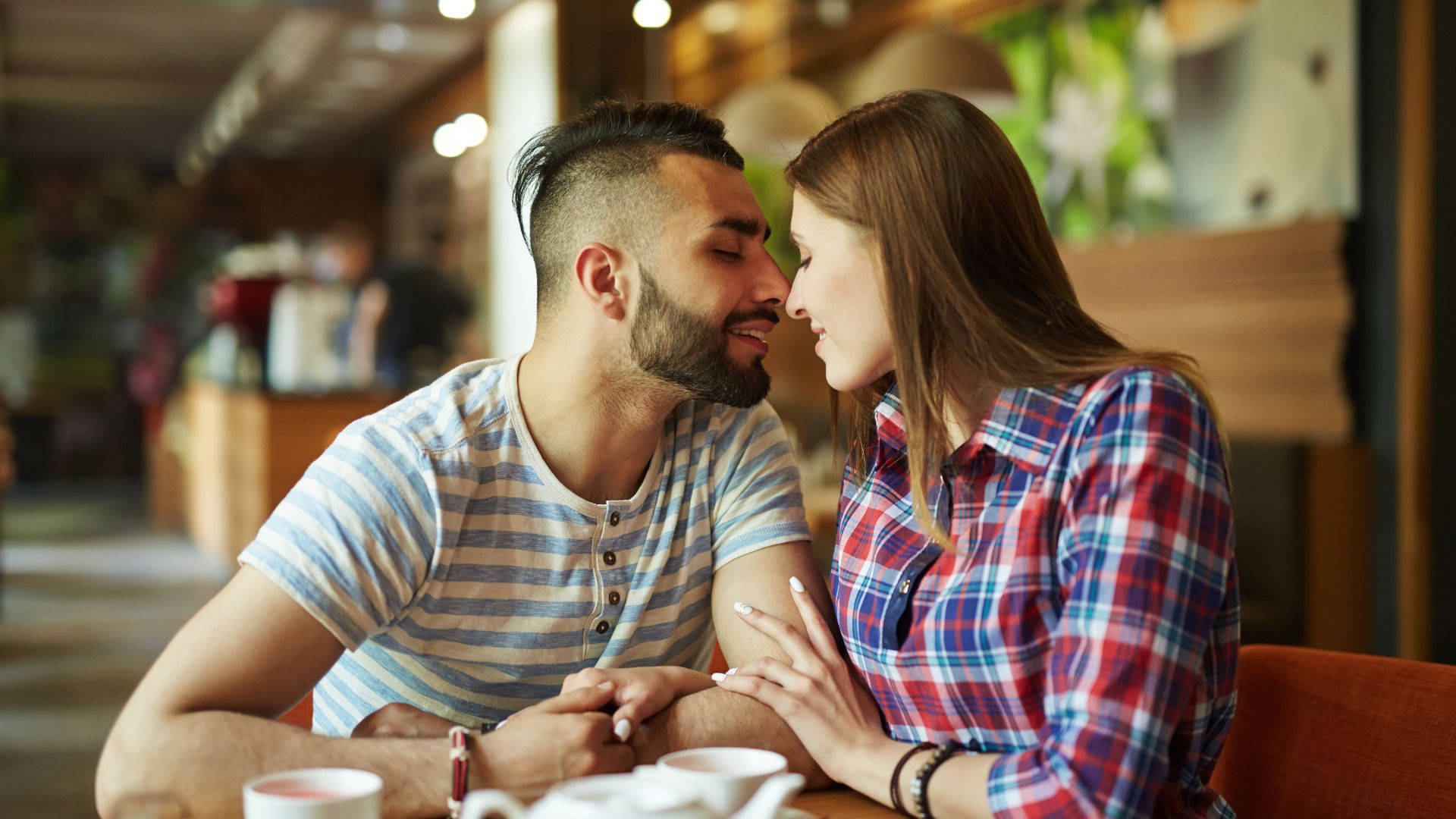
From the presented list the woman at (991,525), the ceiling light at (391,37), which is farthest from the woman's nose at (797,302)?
the ceiling light at (391,37)

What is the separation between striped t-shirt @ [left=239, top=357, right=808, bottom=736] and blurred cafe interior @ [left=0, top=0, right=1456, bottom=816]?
423mm

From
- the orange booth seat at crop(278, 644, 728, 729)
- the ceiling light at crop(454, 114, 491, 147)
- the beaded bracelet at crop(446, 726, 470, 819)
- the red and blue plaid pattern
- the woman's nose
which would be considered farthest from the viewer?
the ceiling light at crop(454, 114, 491, 147)

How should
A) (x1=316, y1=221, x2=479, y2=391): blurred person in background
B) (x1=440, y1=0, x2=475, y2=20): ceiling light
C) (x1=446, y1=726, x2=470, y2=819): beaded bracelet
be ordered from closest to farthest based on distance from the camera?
(x1=446, y1=726, x2=470, y2=819): beaded bracelet, (x1=440, y1=0, x2=475, y2=20): ceiling light, (x1=316, y1=221, x2=479, y2=391): blurred person in background

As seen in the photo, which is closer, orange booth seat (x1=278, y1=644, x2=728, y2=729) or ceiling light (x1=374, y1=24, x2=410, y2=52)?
orange booth seat (x1=278, y1=644, x2=728, y2=729)

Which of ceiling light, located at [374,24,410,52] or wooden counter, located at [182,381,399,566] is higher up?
ceiling light, located at [374,24,410,52]

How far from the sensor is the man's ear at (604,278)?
168cm

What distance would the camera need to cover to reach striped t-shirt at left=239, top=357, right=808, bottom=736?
4.58 feet

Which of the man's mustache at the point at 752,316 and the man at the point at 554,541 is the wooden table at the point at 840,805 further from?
the man's mustache at the point at 752,316

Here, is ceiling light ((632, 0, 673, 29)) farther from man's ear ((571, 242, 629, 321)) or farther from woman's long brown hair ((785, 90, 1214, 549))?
woman's long brown hair ((785, 90, 1214, 549))

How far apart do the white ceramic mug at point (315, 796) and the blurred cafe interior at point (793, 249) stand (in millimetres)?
815

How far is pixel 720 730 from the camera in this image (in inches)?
55.5

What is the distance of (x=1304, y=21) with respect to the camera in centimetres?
399

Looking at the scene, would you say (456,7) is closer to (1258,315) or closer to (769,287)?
(769,287)

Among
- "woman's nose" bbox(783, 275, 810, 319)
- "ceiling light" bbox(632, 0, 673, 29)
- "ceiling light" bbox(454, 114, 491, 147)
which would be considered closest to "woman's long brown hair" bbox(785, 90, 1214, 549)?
"woman's nose" bbox(783, 275, 810, 319)
